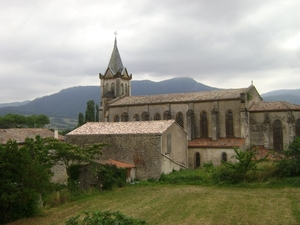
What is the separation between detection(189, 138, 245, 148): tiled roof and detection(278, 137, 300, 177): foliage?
32.3ft

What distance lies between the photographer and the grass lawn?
18500mm

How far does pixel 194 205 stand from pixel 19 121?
7311cm

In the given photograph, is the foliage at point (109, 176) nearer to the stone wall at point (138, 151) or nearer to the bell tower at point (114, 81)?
the stone wall at point (138, 151)

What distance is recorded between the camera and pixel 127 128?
1471 inches

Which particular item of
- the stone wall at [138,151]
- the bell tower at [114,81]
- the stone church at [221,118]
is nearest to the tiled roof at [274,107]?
the stone church at [221,118]

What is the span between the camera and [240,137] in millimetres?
41219

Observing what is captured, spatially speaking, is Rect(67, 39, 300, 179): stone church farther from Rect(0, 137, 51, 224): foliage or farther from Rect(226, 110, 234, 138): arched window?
Rect(0, 137, 51, 224): foliage

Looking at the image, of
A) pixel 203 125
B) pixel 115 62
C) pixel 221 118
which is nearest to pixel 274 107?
pixel 221 118

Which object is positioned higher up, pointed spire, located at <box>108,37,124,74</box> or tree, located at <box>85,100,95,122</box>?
pointed spire, located at <box>108,37,124,74</box>

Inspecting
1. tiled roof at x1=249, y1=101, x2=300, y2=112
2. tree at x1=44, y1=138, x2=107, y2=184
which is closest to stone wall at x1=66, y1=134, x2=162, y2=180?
tree at x1=44, y1=138, x2=107, y2=184

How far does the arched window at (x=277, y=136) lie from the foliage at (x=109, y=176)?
20390 mm

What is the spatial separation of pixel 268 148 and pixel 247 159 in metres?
12.6

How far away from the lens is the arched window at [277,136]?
40.0 metres

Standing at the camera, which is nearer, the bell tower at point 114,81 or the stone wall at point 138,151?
the stone wall at point 138,151
